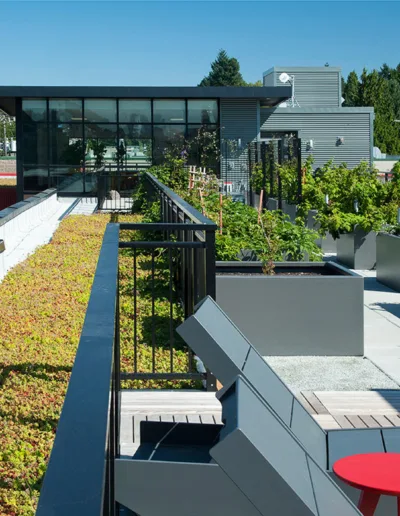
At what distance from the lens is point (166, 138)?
1204 inches

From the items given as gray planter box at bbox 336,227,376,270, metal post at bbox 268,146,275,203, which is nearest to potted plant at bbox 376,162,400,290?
gray planter box at bbox 336,227,376,270

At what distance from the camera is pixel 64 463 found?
1.17 metres

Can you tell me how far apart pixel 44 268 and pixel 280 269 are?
12.2 ft

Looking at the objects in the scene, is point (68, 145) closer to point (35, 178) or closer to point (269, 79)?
point (35, 178)

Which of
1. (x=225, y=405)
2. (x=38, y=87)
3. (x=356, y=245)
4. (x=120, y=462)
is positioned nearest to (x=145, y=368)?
(x=120, y=462)

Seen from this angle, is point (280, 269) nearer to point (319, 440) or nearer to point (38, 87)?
point (319, 440)

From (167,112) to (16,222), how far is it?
57.7 feet

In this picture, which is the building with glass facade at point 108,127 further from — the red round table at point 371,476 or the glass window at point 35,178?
the red round table at point 371,476

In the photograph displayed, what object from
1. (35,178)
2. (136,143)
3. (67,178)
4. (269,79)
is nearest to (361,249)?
(136,143)

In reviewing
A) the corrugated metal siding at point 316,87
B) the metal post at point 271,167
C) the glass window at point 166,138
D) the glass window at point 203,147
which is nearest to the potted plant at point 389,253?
the metal post at point 271,167

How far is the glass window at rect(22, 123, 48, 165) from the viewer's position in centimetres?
3045

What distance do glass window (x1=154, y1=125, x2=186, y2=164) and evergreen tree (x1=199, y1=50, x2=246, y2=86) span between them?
9883 cm

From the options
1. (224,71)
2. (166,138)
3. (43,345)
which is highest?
(224,71)

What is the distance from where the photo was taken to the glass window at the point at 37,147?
30.5m
